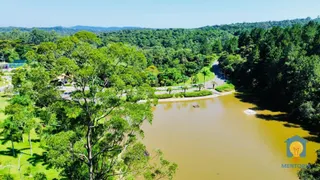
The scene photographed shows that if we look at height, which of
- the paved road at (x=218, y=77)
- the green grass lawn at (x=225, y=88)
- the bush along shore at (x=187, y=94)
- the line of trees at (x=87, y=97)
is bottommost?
the bush along shore at (x=187, y=94)

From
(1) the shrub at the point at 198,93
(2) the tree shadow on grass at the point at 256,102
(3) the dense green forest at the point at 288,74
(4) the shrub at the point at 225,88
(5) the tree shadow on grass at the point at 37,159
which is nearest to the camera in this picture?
(5) the tree shadow on grass at the point at 37,159

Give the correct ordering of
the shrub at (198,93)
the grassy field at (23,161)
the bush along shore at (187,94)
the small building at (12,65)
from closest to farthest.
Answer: the grassy field at (23,161) < the bush along shore at (187,94) < the shrub at (198,93) < the small building at (12,65)

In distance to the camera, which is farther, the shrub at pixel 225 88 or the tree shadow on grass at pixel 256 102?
the shrub at pixel 225 88

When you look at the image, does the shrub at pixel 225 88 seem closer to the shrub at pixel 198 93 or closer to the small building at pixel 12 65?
the shrub at pixel 198 93

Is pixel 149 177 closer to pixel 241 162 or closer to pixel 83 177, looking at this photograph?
pixel 83 177

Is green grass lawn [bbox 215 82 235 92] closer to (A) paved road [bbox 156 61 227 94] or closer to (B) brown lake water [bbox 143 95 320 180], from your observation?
(A) paved road [bbox 156 61 227 94]

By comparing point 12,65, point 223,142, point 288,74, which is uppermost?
point 288,74

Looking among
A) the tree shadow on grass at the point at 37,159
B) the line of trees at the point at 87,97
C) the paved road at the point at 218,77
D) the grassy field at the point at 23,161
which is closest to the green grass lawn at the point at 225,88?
the paved road at the point at 218,77

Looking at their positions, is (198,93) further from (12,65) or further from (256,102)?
(12,65)

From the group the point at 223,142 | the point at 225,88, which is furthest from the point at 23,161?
the point at 225,88
